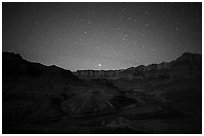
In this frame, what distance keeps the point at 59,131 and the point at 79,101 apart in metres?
8.57

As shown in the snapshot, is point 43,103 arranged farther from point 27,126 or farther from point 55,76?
point 55,76

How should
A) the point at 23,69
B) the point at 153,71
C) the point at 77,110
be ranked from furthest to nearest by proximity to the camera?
the point at 153,71, the point at 23,69, the point at 77,110

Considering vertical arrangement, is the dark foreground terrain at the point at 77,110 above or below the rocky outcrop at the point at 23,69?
below

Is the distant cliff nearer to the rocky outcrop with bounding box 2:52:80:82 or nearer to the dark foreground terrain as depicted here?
the dark foreground terrain

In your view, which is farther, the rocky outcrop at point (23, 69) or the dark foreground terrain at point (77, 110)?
the rocky outcrop at point (23, 69)

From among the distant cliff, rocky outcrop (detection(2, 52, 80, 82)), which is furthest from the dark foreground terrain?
the distant cliff

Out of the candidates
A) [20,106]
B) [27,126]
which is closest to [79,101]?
[20,106]

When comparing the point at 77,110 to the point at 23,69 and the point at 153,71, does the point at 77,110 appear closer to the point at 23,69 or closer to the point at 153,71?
the point at 23,69

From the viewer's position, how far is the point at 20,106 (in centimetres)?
1777

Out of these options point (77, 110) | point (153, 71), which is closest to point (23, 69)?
point (77, 110)

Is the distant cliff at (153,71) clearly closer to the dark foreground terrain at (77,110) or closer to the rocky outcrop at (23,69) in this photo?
the dark foreground terrain at (77,110)

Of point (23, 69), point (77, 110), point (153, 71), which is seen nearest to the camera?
point (77, 110)

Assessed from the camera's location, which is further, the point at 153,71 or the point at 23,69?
the point at 153,71

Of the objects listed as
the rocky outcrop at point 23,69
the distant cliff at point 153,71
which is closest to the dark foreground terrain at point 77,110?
the rocky outcrop at point 23,69
